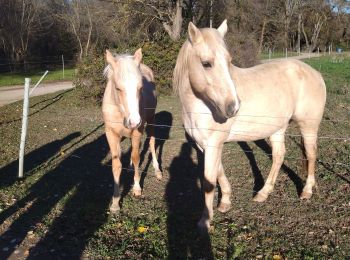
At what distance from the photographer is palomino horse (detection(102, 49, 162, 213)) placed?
388 cm

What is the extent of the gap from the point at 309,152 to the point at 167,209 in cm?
215

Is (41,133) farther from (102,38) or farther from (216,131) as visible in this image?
(102,38)

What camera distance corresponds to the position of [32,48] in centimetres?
2970

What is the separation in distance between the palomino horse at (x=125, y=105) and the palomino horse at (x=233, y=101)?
1.75 ft

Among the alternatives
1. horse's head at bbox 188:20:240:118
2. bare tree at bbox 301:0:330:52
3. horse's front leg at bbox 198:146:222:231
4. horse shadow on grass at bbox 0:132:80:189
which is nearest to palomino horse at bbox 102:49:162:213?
horse's head at bbox 188:20:240:118

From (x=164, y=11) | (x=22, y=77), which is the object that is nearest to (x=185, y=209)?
(x=164, y=11)

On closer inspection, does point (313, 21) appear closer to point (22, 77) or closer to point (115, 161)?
point (22, 77)

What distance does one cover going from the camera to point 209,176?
4.12 m

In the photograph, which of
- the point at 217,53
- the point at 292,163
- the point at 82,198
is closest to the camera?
the point at 217,53

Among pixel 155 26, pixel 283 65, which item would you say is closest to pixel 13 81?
pixel 155 26

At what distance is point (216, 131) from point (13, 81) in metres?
20.0

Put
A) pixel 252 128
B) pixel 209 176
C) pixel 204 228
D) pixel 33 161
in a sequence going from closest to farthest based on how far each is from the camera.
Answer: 1. pixel 209 176
2. pixel 204 228
3. pixel 252 128
4. pixel 33 161

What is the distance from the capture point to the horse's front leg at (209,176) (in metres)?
4.05

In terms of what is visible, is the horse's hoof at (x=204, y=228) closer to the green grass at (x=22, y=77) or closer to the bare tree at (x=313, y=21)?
the green grass at (x=22, y=77)
